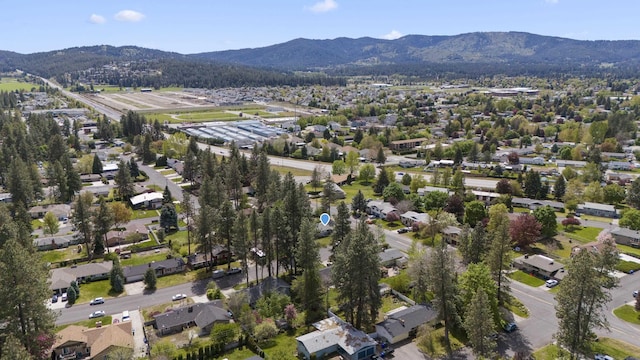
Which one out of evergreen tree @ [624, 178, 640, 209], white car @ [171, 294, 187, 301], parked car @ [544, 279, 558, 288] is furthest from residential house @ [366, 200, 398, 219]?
evergreen tree @ [624, 178, 640, 209]

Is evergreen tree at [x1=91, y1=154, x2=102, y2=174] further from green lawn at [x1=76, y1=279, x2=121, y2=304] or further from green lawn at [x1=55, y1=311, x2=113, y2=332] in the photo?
green lawn at [x1=55, y1=311, x2=113, y2=332]

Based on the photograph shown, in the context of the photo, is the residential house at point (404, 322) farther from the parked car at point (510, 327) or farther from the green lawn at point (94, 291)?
the green lawn at point (94, 291)

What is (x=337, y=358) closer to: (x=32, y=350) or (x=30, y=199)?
(x=32, y=350)

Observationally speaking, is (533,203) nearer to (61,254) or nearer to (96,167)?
(61,254)

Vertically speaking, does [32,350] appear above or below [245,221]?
below

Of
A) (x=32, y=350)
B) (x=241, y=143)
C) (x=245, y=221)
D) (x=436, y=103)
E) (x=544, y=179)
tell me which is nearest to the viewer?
(x=32, y=350)

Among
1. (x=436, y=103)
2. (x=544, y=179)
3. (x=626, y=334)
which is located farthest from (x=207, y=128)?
(x=626, y=334)
